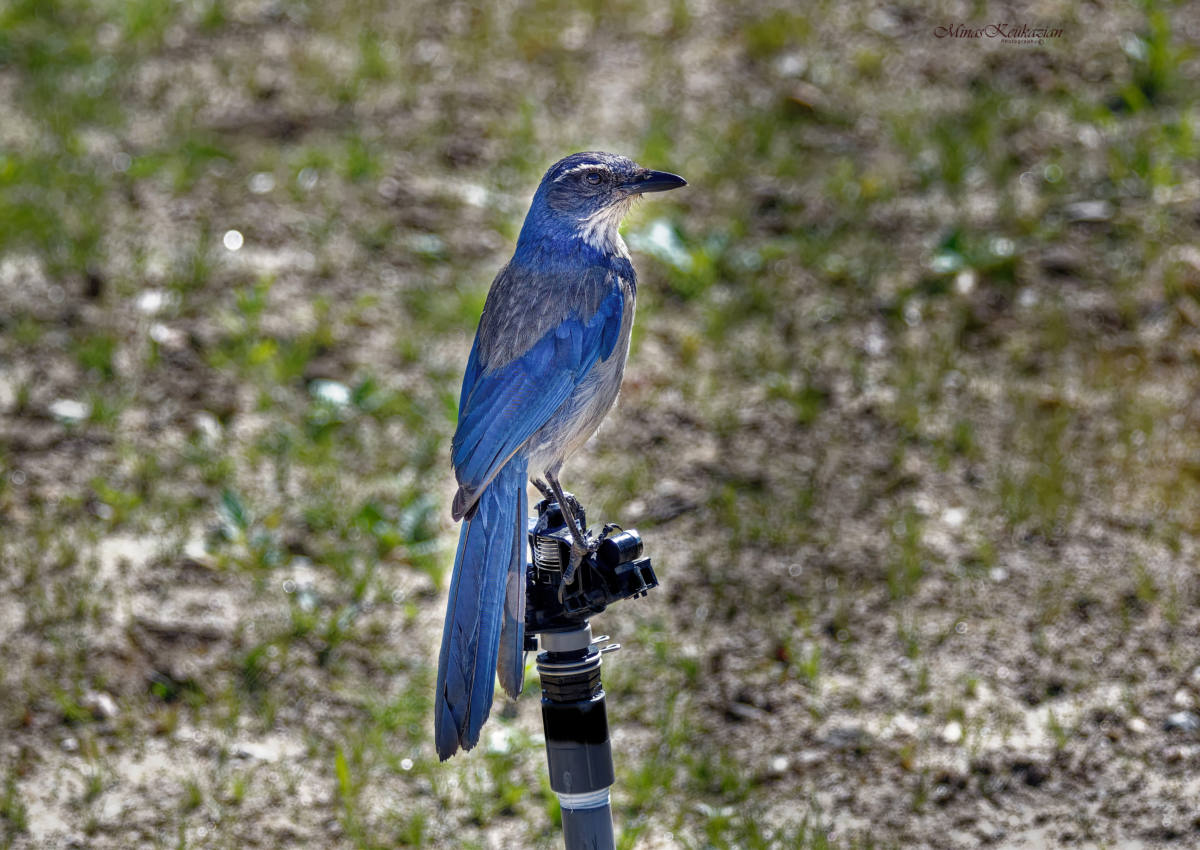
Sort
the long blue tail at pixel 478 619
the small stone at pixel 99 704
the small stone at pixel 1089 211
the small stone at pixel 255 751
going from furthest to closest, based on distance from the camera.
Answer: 1. the small stone at pixel 1089 211
2. the small stone at pixel 99 704
3. the small stone at pixel 255 751
4. the long blue tail at pixel 478 619

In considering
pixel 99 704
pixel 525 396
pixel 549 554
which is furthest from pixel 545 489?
pixel 99 704

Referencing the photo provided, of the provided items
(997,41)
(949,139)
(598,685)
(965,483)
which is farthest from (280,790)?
(997,41)

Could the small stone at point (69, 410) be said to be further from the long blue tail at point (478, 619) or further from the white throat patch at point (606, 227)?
the long blue tail at point (478, 619)

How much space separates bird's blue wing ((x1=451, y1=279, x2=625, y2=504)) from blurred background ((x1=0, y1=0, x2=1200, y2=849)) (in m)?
1.22

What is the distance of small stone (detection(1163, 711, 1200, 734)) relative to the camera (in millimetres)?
4016

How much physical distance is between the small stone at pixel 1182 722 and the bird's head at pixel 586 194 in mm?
2106

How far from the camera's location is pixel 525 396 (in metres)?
3.37

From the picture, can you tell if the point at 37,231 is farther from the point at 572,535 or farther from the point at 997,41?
the point at 997,41

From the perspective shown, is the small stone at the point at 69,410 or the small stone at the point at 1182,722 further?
the small stone at the point at 69,410

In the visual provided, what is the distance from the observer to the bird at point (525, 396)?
2.92 metres

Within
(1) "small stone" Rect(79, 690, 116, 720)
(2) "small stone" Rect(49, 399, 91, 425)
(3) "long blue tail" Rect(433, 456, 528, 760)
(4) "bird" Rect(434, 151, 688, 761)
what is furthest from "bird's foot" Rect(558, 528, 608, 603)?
(2) "small stone" Rect(49, 399, 91, 425)

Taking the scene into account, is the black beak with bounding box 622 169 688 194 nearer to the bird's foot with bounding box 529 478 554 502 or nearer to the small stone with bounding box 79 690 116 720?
the bird's foot with bounding box 529 478 554 502

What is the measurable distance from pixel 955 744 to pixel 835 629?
579 mm

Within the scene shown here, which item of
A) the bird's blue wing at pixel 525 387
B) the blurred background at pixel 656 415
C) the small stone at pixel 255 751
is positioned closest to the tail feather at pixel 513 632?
the bird's blue wing at pixel 525 387
